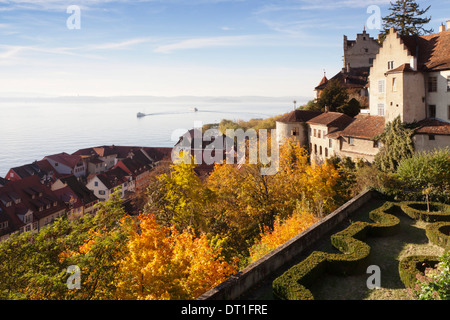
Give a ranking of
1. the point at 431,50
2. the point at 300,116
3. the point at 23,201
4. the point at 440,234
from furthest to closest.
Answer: the point at 23,201 → the point at 300,116 → the point at 431,50 → the point at 440,234

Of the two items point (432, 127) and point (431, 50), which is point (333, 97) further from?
point (432, 127)

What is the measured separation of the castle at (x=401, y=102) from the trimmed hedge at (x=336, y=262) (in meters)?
18.0

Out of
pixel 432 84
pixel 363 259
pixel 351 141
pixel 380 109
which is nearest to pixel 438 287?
pixel 363 259

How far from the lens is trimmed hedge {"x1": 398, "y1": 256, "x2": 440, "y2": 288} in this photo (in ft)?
42.7

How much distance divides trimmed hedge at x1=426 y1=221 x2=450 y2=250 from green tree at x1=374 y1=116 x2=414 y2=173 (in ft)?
46.9

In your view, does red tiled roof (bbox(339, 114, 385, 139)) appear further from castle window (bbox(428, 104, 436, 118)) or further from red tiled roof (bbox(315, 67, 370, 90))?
red tiled roof (bbox(315, 67, 370, 90))

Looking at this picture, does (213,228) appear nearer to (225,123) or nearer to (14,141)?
(225,123)

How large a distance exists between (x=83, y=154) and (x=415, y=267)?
4083 inches

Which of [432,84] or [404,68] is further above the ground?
[404,68]

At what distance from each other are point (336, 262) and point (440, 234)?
619cm

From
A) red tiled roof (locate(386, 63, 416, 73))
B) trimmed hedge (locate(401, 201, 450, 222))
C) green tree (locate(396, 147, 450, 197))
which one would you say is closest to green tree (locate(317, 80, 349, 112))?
red tiled roof (locate(386, 63, 416, 73))

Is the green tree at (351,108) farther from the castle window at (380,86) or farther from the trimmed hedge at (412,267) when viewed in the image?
the trimmed hedge at (412,267)

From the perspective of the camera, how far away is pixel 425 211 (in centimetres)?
2136

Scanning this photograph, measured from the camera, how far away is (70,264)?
47.0 ft
